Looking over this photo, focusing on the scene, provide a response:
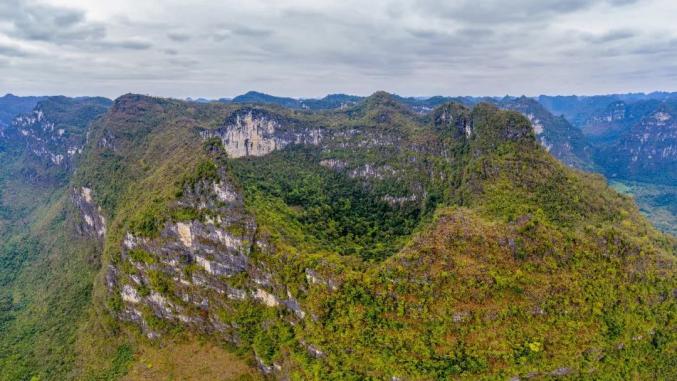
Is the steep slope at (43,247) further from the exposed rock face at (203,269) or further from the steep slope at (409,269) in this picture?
the exposed rock face at (203,269)

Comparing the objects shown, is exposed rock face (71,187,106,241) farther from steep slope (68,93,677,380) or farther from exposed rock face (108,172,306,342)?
exposed rock face (108,172,306,342)

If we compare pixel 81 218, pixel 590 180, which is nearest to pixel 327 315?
pixel 590 180

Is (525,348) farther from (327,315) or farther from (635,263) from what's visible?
(327,315)

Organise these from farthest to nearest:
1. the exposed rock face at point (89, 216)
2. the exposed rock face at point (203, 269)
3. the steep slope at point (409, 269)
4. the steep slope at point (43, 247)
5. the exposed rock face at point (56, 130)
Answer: the exposed rock face at point (56, 130) → the exposed rock face at point (89, 216) → the steep slope at point (43, 247) → the exposed rock face at point (203, 269) → the steep slope at point (409, 269)

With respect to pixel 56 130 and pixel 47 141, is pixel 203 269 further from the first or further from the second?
pixel 47 141

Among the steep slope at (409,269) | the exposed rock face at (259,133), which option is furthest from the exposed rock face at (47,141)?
the steep slope at (409,269)

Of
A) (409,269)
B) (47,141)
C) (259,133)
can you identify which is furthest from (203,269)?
(47,141)
